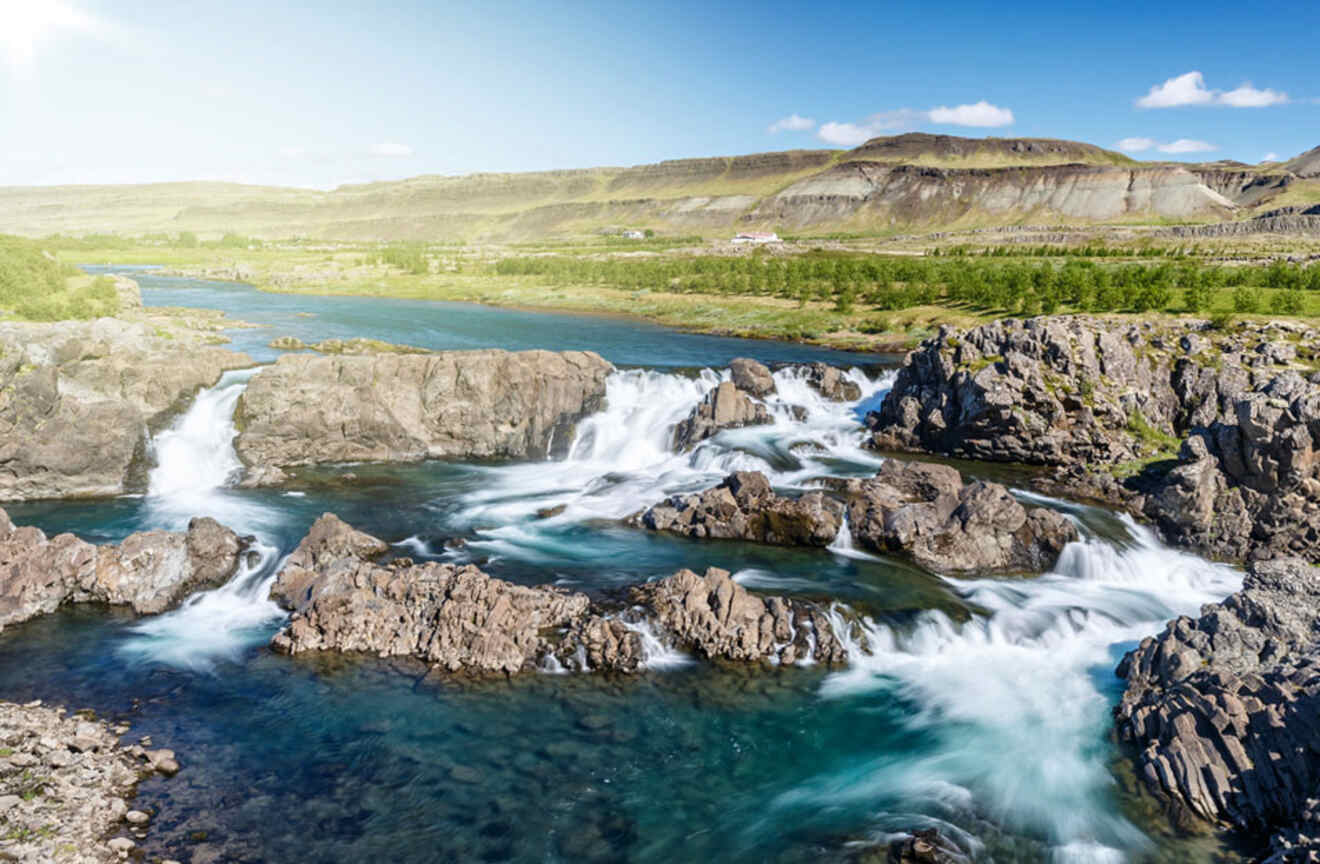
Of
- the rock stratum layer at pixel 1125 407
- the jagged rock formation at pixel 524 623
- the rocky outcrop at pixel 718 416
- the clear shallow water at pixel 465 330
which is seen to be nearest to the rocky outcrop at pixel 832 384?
the rock stratum layer at pixel 1125 407

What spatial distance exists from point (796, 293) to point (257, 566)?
313 ft

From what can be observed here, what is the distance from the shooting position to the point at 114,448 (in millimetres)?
36594

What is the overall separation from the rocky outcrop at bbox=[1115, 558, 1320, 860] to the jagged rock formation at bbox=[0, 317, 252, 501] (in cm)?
4165

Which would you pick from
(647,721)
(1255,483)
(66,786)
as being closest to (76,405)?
(66,786)

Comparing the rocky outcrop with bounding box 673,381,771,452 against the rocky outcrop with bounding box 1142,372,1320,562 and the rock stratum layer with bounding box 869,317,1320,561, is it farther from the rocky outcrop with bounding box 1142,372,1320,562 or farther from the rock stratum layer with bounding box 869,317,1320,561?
the rocky outcrop with bounding box 1142,372,1320,562

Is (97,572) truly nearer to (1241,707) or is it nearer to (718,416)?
(718,416)


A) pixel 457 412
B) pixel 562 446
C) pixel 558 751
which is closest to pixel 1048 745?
pixel 558 751

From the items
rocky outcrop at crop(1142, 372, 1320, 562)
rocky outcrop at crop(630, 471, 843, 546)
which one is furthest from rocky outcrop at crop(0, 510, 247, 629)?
rocky outcrop at crop(1142, 372, 1320, 562)

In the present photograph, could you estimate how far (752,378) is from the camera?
2074 inches

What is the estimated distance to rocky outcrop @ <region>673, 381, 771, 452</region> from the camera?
45.4 m

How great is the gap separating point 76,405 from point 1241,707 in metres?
45.3

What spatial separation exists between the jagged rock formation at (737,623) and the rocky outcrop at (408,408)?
22531 millimetres

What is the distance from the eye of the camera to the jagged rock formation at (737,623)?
2305 cm

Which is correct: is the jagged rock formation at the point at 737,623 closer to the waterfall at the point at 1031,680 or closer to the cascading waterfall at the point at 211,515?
the waterfall at the point at 1031,680
